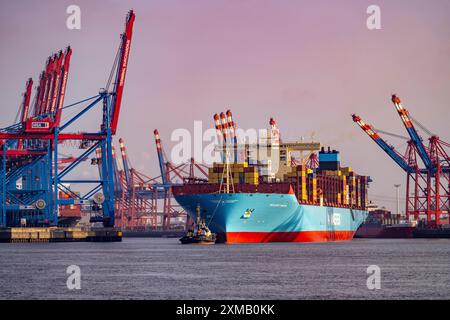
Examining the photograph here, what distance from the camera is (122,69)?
135 metres

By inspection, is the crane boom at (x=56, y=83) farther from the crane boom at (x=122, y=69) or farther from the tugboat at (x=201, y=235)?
the tugboat at (x=201, y=235)

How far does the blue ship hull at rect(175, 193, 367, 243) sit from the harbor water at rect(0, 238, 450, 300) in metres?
21.5

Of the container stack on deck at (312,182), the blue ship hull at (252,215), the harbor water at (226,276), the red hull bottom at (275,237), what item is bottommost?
the harbor water at (226,276)

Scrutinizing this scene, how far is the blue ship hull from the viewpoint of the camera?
382 ft

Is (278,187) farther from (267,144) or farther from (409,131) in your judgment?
(409,131)

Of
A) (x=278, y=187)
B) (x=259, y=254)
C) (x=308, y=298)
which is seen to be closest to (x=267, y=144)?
(x=278, y=187)

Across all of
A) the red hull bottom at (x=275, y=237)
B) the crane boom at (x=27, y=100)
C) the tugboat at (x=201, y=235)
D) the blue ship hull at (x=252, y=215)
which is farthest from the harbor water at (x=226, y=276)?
the crane boom at (x=27, y=100)

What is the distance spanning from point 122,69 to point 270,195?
30.4m

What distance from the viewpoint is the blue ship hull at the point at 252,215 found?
116 meters

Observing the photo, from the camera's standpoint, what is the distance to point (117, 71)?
136375 millimetres

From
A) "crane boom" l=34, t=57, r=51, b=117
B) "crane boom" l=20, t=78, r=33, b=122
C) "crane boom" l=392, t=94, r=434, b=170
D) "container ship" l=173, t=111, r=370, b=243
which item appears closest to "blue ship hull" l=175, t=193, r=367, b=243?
"container ship" l=173, t=111, r=370, b=243

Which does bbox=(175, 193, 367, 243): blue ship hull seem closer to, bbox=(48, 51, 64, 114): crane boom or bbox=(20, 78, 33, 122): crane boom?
bbox=(48, 51, 64, 114): crane boom

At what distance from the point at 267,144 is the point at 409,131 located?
1339 inches

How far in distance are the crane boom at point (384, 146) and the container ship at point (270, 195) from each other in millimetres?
13906
